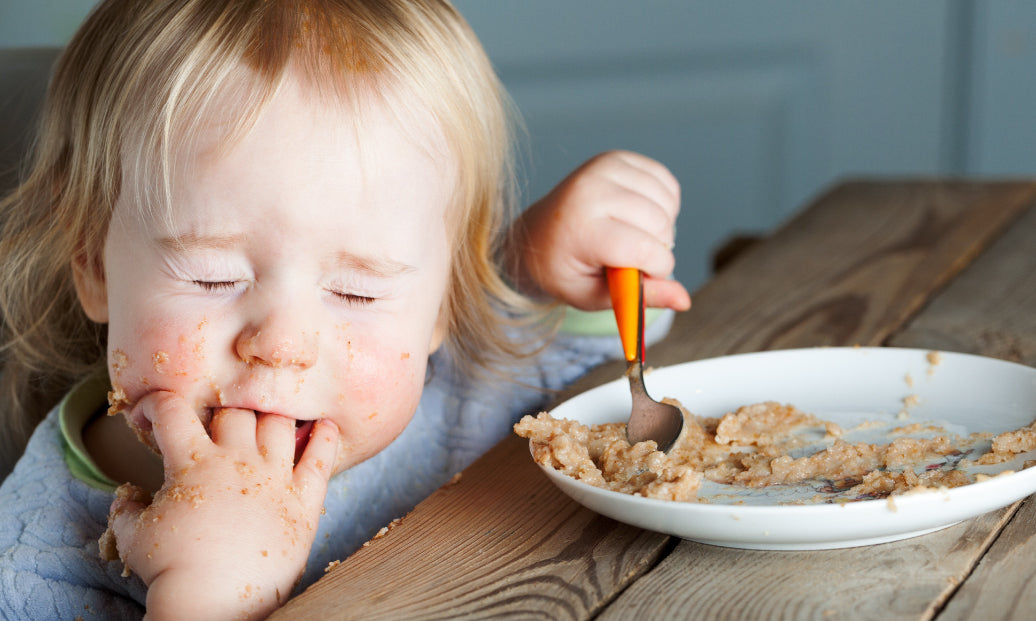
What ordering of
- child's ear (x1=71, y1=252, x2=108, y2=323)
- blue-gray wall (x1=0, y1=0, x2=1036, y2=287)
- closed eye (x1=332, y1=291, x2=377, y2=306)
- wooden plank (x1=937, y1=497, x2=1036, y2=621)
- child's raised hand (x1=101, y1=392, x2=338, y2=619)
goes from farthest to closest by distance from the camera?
blue-gray wall (x1=0, y1=0, x2=1036, y2=287) < child's ear (x1=71, y1=252, x2=108, y2=323) < closed eye (x1=332, y1=291, x2=377, y2=306) < child's raised hand (x1=101, y1=392, x2=338, y2=619) < wooden plank (x1=937, y1=497, x2=1036, y2=621)

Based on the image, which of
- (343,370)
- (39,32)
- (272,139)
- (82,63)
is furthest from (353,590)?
(39,32)

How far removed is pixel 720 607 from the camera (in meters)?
0.65

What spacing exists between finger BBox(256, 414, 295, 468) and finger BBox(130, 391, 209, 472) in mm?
46

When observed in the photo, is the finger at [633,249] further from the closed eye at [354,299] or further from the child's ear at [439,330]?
the closed eye at [354,299]

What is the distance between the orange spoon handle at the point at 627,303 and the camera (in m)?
1.00

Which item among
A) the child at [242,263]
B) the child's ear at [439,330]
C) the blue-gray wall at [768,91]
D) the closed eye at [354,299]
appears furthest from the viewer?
the blue-gray wall at [768,91]

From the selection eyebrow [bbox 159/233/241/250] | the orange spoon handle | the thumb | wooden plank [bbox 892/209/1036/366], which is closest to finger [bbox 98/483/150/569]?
the thumb

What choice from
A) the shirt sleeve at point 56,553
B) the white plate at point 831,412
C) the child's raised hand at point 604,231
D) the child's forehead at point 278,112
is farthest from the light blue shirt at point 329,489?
the child's forehead at point 278,112

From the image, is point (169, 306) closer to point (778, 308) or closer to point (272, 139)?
point (272, 139)

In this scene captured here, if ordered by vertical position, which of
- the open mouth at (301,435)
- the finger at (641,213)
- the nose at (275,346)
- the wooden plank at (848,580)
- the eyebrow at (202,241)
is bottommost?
the open mouth at (301,435)

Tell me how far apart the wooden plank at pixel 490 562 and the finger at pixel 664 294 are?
0.35 m

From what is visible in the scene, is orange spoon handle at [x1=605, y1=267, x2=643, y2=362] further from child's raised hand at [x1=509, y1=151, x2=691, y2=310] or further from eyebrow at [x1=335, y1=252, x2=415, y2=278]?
eyebrow at [x1=335, y1=252, x2=415, y2=278]

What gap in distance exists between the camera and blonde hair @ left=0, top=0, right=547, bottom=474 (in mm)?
926

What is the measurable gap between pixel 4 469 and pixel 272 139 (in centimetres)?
68
